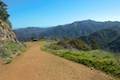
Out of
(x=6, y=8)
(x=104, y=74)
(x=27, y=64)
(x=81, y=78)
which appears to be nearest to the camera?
(x=81, y=78)

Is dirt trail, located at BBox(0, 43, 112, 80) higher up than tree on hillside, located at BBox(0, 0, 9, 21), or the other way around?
tree on hillside, located at BBox(0, 0, 9, 21)

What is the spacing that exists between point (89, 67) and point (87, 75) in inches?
98.9

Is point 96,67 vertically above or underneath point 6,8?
underneath

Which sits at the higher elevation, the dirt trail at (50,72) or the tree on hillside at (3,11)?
the tree on hillside at (3,11)

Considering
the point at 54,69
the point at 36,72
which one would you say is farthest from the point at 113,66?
the point at 36,72

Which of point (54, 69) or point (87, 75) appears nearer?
point (87, 75)

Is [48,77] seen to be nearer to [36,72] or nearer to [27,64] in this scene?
[36,72]

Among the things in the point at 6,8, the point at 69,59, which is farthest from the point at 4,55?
the point at 6,8

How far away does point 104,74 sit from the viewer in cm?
1474

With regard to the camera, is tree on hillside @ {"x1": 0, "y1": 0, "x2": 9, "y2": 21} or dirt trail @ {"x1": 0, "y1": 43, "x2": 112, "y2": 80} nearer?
dirt trail @ {"x1": 0, "y1": 43, "x2": 112, "y2": 80}

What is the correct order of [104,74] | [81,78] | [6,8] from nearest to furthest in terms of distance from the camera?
1. [81,78]
2. [104,74]
3. [6,8]

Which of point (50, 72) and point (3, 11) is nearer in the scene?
point (50, 72)

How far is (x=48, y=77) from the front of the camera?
14320 mm

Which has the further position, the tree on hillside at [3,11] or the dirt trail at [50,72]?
the tree on hillside at [3,11]
